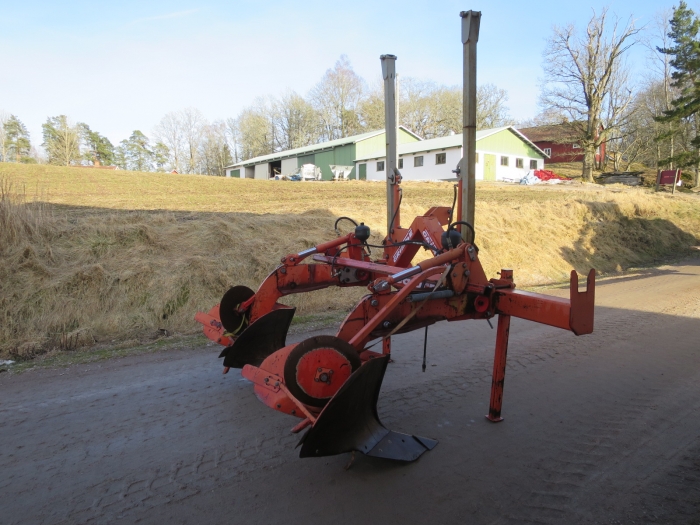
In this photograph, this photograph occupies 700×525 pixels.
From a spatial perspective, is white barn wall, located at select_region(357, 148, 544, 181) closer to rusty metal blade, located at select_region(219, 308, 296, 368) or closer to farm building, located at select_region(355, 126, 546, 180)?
farm building, located at select_region(355, 126, 546, 180)

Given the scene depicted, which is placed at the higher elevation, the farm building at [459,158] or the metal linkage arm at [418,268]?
the farm building at [459,158]

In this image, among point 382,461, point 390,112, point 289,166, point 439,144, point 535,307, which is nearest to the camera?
point 382,461

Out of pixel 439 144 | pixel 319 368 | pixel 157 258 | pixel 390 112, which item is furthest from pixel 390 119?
pixel 439 144

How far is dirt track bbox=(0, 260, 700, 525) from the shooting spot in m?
2.98

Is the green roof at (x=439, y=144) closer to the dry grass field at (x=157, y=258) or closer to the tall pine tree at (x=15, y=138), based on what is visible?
the dry grass field at (x=157, y=258)

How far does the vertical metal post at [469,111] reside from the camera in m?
4.52

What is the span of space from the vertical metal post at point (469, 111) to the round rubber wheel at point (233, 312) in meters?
2.17

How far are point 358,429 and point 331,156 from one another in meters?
43.7

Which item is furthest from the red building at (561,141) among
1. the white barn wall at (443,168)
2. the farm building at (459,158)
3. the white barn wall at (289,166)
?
the white barn wall at (289,166)

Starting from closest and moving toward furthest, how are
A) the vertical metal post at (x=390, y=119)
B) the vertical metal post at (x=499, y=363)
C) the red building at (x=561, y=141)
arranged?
the vertical metal post at (x=499, y=363) < the vertical metal post at (x=390, y=119) < the red building at (x=561, y=141)

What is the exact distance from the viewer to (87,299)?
24.8ft

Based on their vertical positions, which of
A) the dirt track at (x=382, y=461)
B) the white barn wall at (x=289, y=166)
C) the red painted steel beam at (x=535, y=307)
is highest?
the white barn wall at (x=289, y=166)

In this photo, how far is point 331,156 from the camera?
4566cm

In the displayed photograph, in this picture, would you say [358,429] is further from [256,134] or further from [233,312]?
[256,134]
